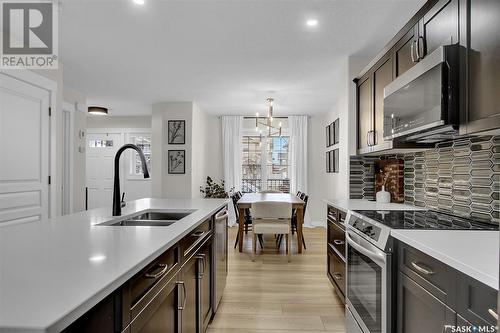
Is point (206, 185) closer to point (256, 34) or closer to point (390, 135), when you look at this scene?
point (256, 34)

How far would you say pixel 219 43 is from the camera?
10.3 ft

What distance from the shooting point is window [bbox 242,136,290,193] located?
23.5ft

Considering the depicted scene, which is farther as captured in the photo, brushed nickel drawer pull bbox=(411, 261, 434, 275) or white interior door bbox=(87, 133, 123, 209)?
white interior door bbox=(87, 133, 123, 209)

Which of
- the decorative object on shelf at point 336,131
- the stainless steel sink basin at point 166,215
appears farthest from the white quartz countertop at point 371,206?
the decorative object on shelf at point 336,131

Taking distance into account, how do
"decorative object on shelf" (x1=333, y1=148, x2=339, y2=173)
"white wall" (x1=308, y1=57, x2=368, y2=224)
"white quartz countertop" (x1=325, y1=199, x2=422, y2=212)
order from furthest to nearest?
1. "decorative object on shelf" (x1=333, y1=148, x2=339, y2=173)
2. "white wall" (x1=308, y1=57, x2=368, y2=224)
3. "white quartz countertop" (x1=325, y1=199, x2=422, y2=212)

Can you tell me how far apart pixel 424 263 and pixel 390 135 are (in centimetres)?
130

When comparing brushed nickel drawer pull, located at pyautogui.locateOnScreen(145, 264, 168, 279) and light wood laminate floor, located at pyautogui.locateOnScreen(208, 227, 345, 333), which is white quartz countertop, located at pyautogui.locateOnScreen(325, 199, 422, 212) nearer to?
light wood laminate floor, located at pyautogui.locateOnScreen(208, 227, 345, 333)

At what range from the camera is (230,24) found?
2.75 meters

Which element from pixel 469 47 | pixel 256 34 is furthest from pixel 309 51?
pixel 469 47

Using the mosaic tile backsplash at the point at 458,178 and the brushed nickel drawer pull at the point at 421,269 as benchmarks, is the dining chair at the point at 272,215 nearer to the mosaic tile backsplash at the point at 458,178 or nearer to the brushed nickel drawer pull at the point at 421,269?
the mosaic tile backsplash at the point at 458,178

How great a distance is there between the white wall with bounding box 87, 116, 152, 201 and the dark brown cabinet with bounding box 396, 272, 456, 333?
6629 millimetres

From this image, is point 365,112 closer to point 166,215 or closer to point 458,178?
point 458,178

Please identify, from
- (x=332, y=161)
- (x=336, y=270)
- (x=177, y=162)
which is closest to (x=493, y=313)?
(x=336, y=270)

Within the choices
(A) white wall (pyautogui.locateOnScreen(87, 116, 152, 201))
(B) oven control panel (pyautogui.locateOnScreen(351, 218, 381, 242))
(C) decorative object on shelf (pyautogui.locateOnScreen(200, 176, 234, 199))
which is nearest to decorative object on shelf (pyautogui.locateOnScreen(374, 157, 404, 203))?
(B) oven control panel (pyautogui.locateOnScreen(351, 218, 381, 242))
